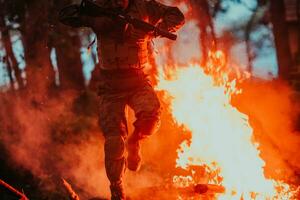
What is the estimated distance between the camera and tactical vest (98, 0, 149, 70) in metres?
5.88

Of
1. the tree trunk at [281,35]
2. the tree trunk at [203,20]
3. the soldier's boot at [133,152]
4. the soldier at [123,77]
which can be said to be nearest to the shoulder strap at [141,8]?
the soldier at [123,77]

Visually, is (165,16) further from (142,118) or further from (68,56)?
(68,56)

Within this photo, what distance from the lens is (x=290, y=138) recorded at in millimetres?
10742

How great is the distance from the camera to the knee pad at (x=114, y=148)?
5680mm

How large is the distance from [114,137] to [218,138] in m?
2.03

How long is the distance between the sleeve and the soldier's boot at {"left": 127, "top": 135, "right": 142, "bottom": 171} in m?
1.37

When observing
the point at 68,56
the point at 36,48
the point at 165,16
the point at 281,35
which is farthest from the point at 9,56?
the point at 281,35

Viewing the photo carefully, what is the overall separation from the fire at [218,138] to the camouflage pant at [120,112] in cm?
142

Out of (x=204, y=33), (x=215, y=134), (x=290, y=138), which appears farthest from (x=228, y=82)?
(x=204, y=33)

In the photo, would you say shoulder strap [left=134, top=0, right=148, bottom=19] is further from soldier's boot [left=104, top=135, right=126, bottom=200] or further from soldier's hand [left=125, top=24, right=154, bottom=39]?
soldier's boot [left=104, top=135, right=126, bottom=200]

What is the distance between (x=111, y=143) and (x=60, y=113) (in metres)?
5.95

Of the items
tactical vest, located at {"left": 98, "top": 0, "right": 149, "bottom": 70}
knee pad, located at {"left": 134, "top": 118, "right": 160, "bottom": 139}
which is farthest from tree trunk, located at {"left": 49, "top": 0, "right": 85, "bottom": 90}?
knee pad, located at {"left": 134, "top": 118, "right": 160, "bottom": 139}

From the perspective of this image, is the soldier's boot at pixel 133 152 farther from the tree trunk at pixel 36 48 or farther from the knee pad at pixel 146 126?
the tree trunk at pixel 36 48

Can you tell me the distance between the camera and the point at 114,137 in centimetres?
575
